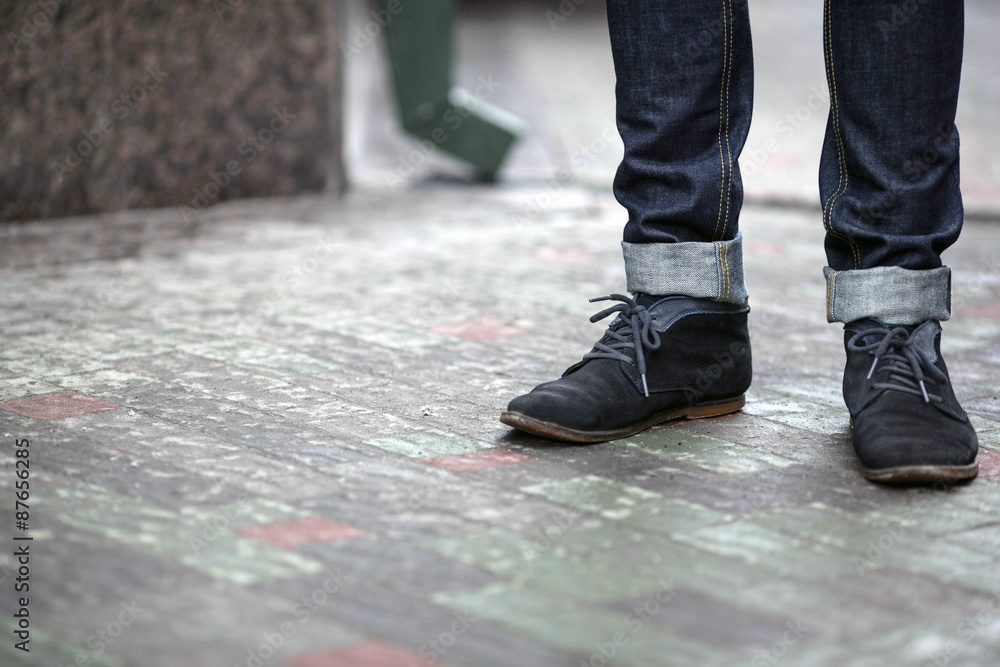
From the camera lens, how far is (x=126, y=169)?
365 cm

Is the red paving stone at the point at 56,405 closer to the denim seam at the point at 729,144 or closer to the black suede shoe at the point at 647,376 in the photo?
the black suede shoe at the point at 647,376

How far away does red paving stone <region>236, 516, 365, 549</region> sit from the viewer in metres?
1.13

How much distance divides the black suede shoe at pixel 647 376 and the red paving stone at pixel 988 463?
13.2 inches

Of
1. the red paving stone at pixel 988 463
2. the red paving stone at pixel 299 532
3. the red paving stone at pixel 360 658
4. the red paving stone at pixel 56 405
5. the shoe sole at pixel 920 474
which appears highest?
the red paving stone at pixel 56 405

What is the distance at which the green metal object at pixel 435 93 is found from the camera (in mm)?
4449

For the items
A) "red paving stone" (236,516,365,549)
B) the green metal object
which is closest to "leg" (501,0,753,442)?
"red paving stone" (236,516,365,549)

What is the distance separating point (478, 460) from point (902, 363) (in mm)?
569

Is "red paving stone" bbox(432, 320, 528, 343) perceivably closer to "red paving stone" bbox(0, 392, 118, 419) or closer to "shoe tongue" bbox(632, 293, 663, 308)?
"shoe tongue" bbox(632, 293, 663, 308)

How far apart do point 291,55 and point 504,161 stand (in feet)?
3.21

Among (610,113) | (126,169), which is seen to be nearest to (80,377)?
(126,169)

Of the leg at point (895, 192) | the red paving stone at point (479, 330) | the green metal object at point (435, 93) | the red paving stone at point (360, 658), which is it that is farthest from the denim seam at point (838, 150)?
the green metal object at point (435, 93)

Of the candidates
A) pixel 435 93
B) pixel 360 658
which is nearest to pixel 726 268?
pixel 360 658

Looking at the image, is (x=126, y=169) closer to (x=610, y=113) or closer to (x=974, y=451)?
(x=974, y=451)

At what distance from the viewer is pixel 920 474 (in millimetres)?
1341
